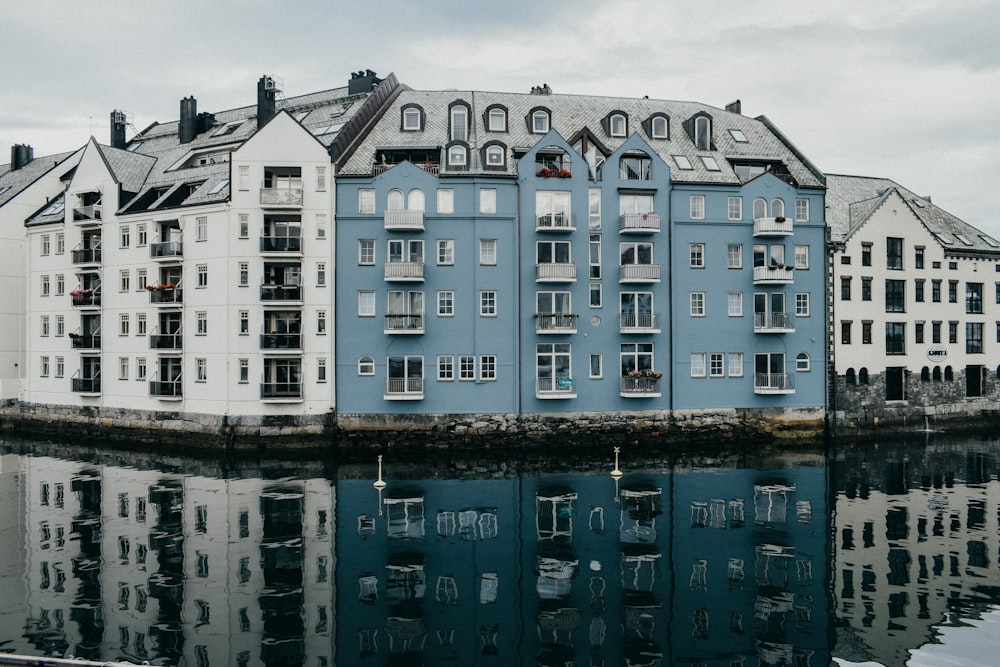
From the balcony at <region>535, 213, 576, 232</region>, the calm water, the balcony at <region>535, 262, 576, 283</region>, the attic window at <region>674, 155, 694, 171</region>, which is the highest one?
the attic window at <region>674, 155, 694, 171</region>

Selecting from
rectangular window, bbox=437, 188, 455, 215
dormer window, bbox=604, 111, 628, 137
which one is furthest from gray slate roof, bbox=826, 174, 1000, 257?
rectangular window, bbox=437, 188, 455, 215

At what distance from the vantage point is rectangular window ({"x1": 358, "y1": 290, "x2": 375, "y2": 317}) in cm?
5366

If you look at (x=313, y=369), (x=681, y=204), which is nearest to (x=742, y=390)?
(x=681, y=204)

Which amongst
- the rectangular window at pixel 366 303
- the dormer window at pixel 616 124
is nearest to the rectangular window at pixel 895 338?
the dormer window at pixel 616 124

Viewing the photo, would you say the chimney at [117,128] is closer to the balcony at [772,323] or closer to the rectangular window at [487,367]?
the rectangular window at [487,367]

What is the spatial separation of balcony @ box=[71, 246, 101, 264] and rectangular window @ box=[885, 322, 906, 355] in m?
68.2

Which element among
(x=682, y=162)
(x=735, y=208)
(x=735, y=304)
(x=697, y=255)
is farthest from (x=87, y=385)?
(x=735, y=208)

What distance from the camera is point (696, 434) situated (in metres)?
54.8

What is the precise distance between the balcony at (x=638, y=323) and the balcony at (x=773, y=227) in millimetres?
10809

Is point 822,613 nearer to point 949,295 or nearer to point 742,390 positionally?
point 742,390

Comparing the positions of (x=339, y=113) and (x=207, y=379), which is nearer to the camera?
(x=207, y=379)

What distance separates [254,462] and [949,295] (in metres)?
62.0

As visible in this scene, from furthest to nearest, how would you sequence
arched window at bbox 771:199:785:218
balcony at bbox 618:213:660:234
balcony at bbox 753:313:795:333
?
arched window at bbox 771:199:785:218, balcony at bbox 753:313:795:333, balcony at bbox 618:213:660:234

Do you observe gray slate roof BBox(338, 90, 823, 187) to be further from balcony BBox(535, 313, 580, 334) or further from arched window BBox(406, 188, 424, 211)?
balcony BBox(535, 313, 580, 334)
